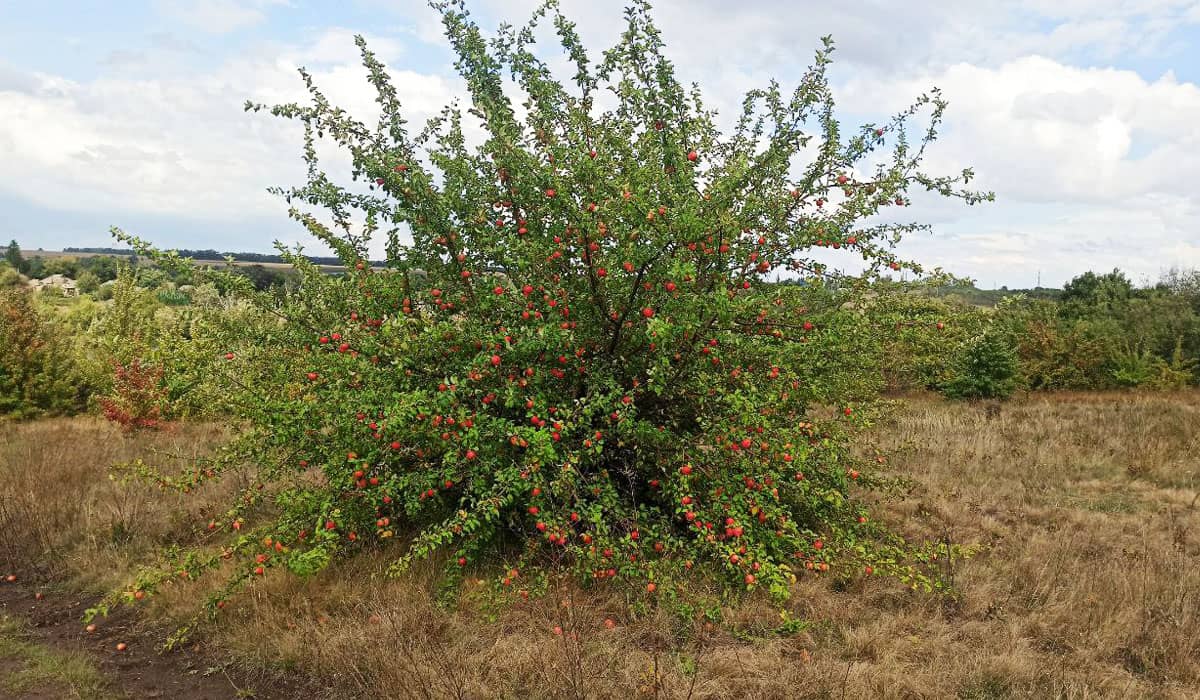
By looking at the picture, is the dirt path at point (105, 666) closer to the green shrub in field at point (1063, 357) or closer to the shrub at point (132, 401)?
the shrub at point (132, 401)

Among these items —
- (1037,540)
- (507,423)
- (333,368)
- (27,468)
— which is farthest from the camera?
(27,468)

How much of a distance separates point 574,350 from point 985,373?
1598 cm

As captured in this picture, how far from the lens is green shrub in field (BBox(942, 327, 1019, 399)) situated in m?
17.4

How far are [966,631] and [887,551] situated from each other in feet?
3.05

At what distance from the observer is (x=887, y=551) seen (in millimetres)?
5488

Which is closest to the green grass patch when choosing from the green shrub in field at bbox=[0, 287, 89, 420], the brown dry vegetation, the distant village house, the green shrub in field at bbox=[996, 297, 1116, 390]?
the brown dry vegetation

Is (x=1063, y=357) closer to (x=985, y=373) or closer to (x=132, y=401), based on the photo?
(x=985, y=373)

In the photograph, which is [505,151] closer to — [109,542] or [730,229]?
[730,229]

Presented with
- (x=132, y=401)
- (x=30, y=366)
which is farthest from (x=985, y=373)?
(x=30, y=366)

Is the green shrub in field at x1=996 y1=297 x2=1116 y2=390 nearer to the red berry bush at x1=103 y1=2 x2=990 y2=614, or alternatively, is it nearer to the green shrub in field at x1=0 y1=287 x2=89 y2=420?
the red berry bush at x1=103 y1=2 x2=990 y2=614

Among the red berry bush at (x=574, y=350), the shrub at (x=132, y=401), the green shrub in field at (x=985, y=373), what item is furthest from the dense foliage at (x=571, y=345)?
the green shrub in field at (x=985, y=373)

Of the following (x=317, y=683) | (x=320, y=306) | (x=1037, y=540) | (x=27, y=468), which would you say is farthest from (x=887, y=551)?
(x=27, y=468)

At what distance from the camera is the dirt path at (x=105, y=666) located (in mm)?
4281

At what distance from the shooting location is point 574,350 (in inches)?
193
